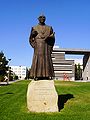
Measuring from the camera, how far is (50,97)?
13.9 metres

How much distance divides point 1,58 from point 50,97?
139 ft

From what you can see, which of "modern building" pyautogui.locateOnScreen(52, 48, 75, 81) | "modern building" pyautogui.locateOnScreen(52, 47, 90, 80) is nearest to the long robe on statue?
"modern building" pyautogui.locateOnScreen(52, 47, 90, 80)

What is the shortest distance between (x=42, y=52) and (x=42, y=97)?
205 cm

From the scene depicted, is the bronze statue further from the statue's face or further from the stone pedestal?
the stone pedestal

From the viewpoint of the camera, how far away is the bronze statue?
566 inches

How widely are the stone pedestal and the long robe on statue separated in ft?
1.46

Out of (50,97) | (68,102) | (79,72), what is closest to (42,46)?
(50,97)

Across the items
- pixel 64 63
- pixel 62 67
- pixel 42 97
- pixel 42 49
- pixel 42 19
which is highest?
pixel 64 63

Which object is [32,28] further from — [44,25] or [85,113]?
[85,113]

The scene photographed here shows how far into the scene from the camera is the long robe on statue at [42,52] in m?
14.4

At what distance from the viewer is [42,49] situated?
14.6 m

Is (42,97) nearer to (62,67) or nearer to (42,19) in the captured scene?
(42,19)

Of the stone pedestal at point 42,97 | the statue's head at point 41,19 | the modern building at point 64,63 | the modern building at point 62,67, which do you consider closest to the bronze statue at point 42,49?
the statue's head at point 41,19

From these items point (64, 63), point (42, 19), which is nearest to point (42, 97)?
point (42, 19)
